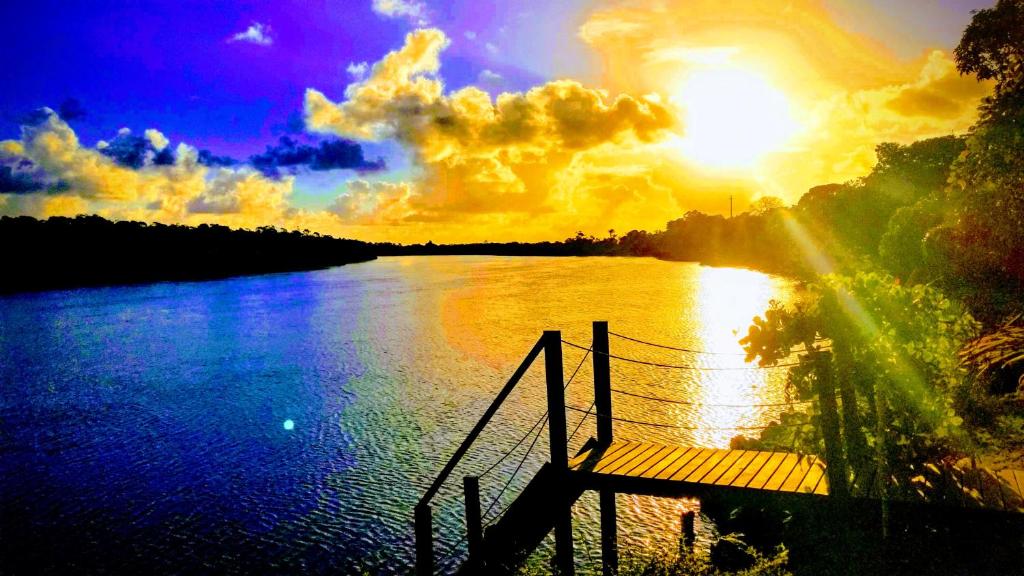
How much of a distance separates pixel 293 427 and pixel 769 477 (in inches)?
919

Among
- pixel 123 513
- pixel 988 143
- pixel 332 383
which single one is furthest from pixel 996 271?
pixel 332 383

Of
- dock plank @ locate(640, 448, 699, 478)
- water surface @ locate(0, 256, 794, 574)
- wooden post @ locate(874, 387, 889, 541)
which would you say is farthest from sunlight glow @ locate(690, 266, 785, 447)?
dock plank @ locate(640, 448, 699, 478)

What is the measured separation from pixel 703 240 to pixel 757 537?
582 feet

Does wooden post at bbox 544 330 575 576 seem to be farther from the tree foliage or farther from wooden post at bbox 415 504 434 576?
the tree foliage

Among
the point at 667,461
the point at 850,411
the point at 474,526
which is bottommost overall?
the point at 474,526

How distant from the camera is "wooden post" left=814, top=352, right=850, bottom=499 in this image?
9.31 meters

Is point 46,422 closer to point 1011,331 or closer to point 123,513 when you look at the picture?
point 123,513

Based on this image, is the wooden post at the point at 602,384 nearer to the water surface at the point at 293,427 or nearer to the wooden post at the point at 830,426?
the wooden post at the point at 830,426

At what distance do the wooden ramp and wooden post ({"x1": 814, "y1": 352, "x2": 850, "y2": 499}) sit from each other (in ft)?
0.69

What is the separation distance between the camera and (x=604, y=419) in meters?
12.9

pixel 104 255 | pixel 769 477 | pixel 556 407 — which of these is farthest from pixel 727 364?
pixel 104 255

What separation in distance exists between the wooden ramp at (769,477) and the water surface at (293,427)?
5.37 m

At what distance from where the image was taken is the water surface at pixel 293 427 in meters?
17.8

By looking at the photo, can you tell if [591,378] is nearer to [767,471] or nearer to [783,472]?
[767,471]
